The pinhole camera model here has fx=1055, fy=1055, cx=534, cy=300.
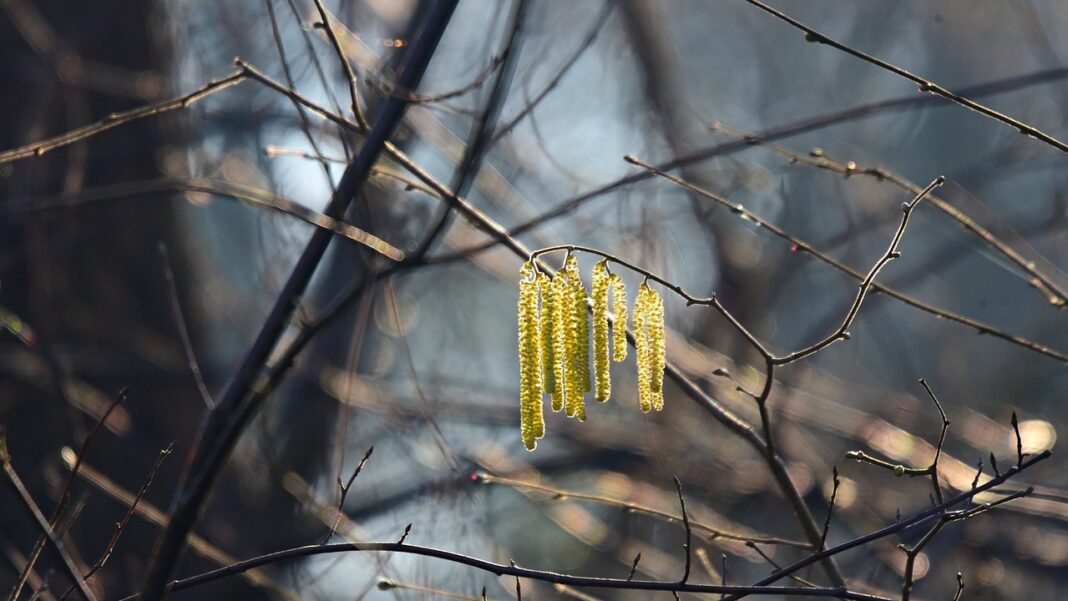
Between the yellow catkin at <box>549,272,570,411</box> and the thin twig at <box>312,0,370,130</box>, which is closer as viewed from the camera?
the yellow catkin at <box>549,272,570,411</box>

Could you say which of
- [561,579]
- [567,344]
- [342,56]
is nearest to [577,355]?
[567,344]

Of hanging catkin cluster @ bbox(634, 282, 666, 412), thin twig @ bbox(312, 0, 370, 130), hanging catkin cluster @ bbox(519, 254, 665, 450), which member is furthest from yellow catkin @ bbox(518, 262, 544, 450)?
thin twig @ bbox(312, 0, 370, 130)

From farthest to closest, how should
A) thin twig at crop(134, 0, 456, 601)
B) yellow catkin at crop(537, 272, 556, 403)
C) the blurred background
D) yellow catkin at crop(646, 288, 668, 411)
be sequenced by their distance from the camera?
the blurred background
thin twig at crop(134, 0, 456, 601)
yellow catkin at crop(646, 288, 668, 411)
yellow catkin at crop(537, 272, 556, 403)

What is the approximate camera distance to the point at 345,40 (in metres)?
3.28

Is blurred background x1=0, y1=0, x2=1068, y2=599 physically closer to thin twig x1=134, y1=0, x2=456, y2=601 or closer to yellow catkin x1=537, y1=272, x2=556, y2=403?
thin twig x1=134, y1=0, x2=456, y2=601

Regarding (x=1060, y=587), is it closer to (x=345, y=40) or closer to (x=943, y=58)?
(x=345, y=40)

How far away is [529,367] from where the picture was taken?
165 centimetres

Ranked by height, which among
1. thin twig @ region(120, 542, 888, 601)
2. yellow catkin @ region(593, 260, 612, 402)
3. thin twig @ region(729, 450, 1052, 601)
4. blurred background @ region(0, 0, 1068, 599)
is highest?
blurred background @ region(0, 0, 1068, 599)

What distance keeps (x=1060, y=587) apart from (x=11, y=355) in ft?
17.9

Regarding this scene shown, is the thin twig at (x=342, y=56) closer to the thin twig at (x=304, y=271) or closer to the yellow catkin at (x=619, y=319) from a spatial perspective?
the thin twig at (x=304, y=271)

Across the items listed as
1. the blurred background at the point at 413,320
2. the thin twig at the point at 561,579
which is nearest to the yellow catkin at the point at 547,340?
the thin twig at the point at 561,579

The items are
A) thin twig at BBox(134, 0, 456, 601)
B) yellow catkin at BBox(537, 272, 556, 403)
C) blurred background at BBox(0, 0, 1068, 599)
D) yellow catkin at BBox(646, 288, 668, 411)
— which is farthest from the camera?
blurred background at BBox(0, 0, 1068, 599)

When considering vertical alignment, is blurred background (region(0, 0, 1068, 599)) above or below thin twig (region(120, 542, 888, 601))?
above

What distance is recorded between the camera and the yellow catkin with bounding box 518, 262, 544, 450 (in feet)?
5.37
